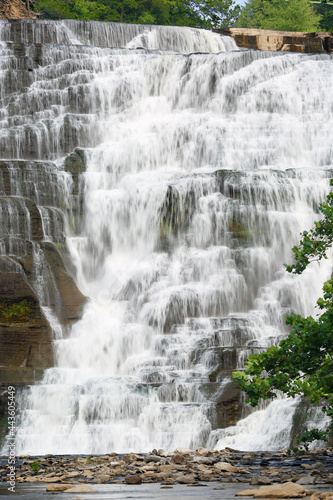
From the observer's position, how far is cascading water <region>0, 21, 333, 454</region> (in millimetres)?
21000

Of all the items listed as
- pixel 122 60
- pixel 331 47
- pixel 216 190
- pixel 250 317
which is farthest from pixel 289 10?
pixel 250 317

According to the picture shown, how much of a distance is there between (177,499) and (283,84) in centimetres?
3181

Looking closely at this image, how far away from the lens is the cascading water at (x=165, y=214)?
68.9ft

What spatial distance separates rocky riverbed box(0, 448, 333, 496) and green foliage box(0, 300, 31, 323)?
9469mm

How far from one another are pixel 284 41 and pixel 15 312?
3001cm

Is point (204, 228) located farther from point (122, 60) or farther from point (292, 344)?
point (292, 344)

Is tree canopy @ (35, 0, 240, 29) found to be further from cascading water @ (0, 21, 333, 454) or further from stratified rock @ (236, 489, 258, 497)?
stratified rock @ (236, 489, 258, 497)

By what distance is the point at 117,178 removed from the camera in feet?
111

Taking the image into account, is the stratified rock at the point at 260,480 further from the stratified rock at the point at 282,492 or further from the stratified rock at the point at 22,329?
the stratified rock at the point at 22,329

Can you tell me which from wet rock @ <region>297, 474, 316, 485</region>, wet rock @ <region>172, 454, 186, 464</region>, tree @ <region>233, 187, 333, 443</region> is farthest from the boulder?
wet rock @ <region>172, 454, 186, 464</region>

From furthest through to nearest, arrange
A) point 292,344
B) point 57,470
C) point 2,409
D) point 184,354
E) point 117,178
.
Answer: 1. point 117,178
2. point 184,354
3. point 2,409
4. point 57,470
5. point 292,344

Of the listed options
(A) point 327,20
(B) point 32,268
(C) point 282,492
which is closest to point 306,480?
(C) point 282,492

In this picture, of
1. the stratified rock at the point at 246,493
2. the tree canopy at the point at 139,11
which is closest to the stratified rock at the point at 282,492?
the stratified rock at the point at 246,493

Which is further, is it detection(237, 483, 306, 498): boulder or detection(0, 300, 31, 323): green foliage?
detection(0, 300, 31, 323): green foliage
